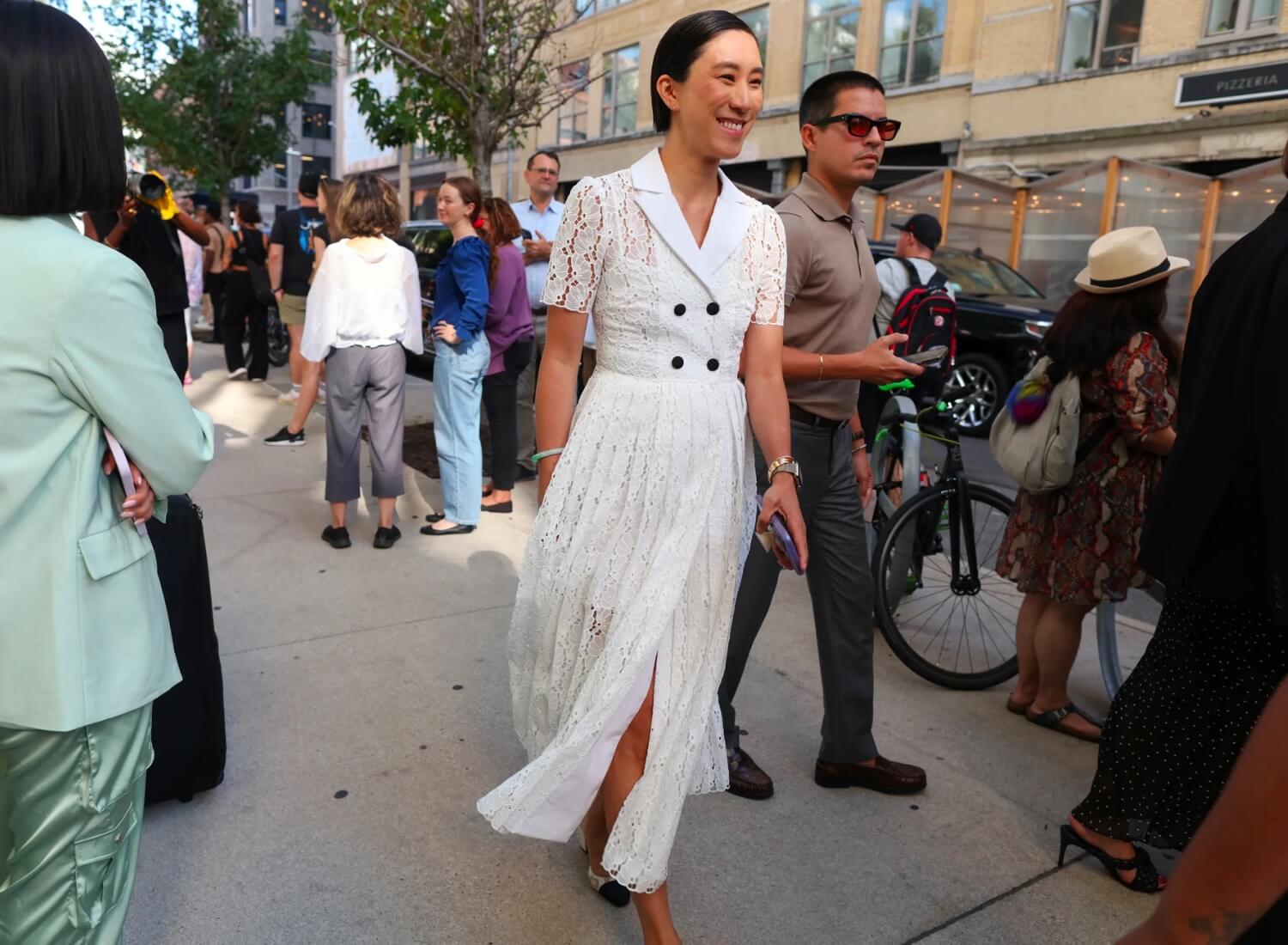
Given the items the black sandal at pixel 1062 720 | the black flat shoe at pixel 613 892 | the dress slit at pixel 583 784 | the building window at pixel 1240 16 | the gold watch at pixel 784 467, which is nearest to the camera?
the dress slit at pixel 583 784

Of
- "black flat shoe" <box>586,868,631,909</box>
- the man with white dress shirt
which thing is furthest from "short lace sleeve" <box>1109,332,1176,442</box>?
the man with white dress shirt

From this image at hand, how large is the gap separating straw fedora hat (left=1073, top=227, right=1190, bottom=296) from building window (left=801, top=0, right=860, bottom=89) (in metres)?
19.3

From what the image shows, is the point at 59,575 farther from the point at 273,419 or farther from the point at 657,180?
the point at 273,419

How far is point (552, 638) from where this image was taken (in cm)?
233

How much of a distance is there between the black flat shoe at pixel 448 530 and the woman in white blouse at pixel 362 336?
0.19m

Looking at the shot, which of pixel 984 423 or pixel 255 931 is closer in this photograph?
pixel 255 931

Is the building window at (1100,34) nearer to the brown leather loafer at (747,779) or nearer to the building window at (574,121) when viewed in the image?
the building window at (574,121)

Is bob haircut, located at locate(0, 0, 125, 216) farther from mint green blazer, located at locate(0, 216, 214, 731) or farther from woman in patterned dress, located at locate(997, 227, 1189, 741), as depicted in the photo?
woman in patterned dress, located at locate(997, 227, 1189, 741)

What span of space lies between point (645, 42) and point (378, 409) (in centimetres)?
2296

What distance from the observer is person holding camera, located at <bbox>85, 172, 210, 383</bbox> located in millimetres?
5078

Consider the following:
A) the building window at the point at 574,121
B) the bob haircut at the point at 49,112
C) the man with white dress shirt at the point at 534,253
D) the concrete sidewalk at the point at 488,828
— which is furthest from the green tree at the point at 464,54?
the building window at the point at 574,121

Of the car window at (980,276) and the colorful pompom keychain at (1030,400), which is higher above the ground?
the car window at (980,276)

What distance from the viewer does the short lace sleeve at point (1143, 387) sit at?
10.1 ft

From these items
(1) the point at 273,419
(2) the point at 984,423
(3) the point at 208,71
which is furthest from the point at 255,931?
(3) the point at 208,71
